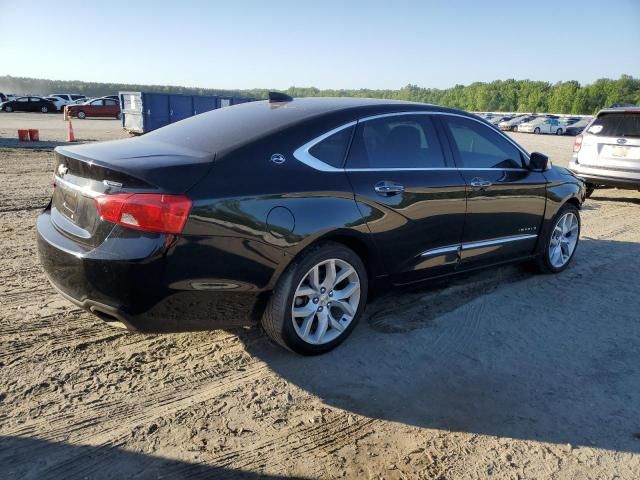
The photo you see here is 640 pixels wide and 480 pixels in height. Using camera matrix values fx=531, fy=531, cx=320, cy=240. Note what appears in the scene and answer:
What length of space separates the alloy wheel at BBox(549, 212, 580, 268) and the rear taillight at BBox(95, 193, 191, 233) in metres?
4.02

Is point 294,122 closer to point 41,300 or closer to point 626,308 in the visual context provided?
point 41,300

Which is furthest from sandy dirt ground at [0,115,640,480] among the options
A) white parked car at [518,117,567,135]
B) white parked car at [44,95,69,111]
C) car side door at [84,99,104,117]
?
white parked car at [518,117,567,135]

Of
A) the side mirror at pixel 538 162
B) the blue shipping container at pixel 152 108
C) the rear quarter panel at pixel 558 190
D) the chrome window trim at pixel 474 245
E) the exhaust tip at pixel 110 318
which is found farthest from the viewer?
the blue shipping container at pixel 152 108

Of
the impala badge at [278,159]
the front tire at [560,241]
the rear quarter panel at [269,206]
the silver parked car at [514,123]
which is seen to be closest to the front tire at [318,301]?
the rear quarter panel at [269,206]

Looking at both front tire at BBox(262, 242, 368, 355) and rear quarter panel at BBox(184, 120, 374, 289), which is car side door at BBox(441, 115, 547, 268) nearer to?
front tire at BBox(262, 242, 368, 355)

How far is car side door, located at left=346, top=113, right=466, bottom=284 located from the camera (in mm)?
3667

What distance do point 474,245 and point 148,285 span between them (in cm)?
279

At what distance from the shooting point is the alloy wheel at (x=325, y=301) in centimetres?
342

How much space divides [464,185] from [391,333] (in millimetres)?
1355

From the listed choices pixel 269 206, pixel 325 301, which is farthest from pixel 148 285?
pixel 325 301

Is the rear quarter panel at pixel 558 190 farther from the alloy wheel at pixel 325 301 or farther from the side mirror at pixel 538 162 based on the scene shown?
the alloy wheel at pixel 325 301

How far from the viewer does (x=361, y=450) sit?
8.77 ft

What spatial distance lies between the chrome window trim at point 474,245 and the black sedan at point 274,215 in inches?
0.7

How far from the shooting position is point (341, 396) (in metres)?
3.11
